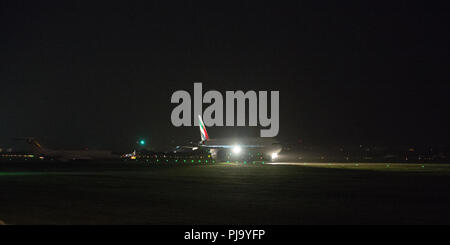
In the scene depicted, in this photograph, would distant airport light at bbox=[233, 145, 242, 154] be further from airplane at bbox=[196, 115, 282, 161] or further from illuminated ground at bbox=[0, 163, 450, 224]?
illuminated ground at bbox=[0, 163, 450, 224]

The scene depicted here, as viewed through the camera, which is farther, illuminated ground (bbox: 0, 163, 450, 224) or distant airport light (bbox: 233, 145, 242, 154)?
distant airport light (bbox: 233, 145, 242, 154)

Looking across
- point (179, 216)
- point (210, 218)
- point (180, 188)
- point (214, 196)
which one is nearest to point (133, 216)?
point (179, 216)

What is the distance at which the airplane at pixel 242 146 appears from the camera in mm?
82500

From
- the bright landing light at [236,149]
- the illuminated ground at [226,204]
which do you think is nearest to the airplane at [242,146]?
the bright landing light at [236,149]

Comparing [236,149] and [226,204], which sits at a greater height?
[236,149]

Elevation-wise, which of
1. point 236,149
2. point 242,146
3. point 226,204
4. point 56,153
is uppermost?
point 242,146

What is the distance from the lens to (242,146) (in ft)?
288

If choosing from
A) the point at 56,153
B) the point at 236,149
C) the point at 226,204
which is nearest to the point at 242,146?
the point at 236,149

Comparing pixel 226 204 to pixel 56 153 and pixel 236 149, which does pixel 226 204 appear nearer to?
pixel 56 153

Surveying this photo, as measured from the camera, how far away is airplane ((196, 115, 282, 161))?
82.5 metres

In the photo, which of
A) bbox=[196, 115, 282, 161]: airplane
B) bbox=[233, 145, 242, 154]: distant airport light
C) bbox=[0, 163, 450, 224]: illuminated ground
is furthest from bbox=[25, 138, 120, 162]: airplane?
bbox=[0, 163, 450, 224]: illuminated ground
